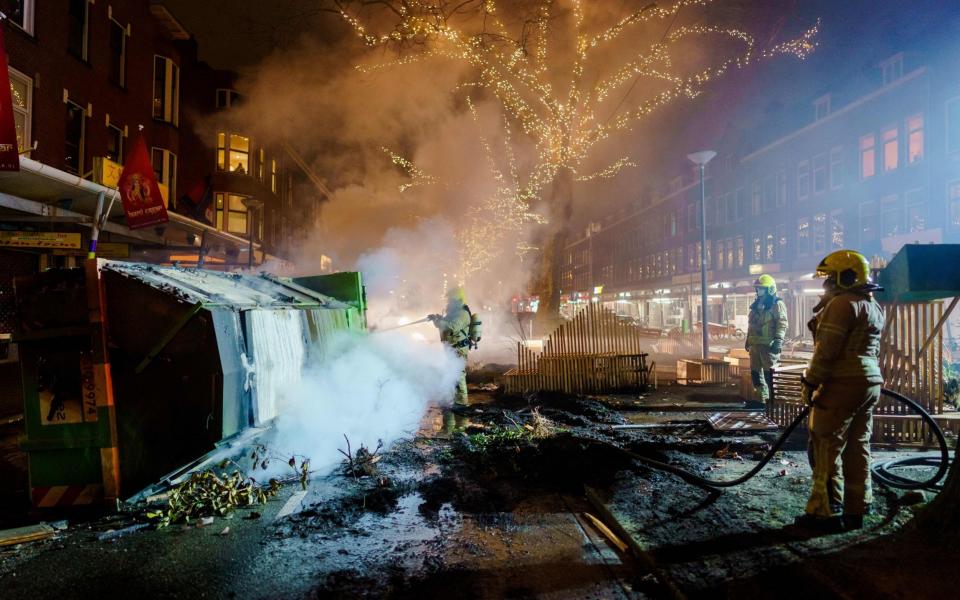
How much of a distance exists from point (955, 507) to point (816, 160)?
28428 millimetres

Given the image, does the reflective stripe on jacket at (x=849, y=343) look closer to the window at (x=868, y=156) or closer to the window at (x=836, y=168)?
the window at (x=868, y=156)

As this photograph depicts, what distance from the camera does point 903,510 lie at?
12.6 ft

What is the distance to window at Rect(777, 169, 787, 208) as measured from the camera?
28.7 m

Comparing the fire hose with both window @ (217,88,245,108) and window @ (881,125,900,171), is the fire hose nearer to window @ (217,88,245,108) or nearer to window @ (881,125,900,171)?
window @ (881,125,900,171)

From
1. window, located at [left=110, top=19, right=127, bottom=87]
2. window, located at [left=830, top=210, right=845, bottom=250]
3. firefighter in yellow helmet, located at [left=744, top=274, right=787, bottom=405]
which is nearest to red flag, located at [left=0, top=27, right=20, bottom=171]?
window, located at [left=110, top=19, right=127, bottom=87]

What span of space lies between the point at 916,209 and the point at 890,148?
327 centimetres

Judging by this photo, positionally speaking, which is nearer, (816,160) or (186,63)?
(186,63)

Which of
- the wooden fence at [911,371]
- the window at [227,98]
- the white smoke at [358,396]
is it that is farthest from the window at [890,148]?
the window at [227,98]

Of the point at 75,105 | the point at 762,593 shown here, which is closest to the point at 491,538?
the point at 762,593

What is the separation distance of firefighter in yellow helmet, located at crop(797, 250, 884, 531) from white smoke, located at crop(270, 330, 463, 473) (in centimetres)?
415

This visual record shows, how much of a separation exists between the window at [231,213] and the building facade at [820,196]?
982 inches

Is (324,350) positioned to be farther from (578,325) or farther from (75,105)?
(75,105)

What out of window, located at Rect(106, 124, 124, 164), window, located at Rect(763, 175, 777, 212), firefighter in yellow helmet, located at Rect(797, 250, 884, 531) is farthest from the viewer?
window, located at Rect(763, 175, 777, 212)

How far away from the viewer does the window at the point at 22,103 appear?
35.8ft
